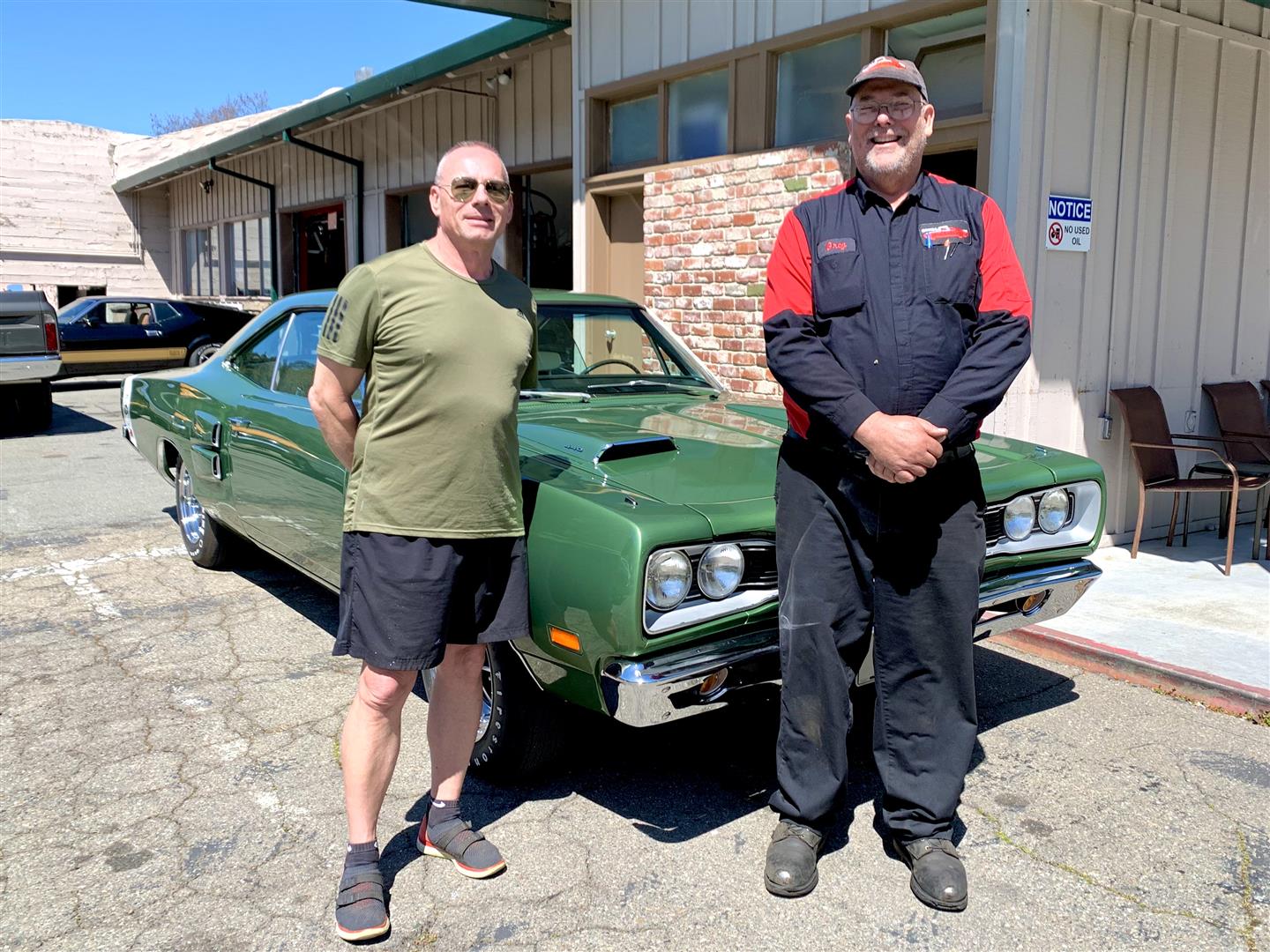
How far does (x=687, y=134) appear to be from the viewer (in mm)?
8297

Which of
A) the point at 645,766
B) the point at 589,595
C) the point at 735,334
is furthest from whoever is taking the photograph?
the point at 735,334

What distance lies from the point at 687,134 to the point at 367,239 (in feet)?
26.4

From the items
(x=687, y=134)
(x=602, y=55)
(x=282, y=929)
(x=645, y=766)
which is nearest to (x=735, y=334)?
(x=687, y=134)

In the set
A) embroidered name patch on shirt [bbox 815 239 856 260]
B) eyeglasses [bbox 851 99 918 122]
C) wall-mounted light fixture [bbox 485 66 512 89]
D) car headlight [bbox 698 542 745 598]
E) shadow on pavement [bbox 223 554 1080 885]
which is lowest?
shadow on pavement [bbox 223 554 1080 885]

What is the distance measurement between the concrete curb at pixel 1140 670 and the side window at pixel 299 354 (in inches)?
116

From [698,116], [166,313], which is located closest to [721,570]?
[698,116]

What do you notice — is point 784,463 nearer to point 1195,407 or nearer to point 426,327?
point 426,327

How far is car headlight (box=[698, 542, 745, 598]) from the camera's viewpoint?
2.98 m

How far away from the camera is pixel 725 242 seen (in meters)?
7.75

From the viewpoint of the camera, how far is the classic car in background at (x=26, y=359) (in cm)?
1119

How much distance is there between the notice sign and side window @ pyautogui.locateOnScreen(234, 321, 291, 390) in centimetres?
400

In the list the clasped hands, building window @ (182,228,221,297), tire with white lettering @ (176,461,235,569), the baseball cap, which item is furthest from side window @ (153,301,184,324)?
the clasped hands

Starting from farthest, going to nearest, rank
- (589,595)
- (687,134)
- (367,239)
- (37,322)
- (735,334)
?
(367,239) < (37,322) < (687,134) < (735,334) < (589,595)

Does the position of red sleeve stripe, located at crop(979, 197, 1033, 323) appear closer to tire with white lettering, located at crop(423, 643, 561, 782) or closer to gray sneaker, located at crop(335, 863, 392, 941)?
tire with white lettering, located at crop(423, 643, 561, 782)
